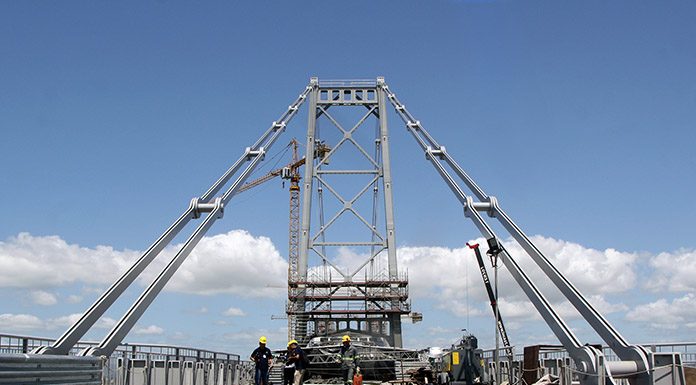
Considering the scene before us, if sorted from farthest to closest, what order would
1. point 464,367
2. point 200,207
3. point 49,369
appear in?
1. point 464,367
2. point 200,207
3. point 49,369

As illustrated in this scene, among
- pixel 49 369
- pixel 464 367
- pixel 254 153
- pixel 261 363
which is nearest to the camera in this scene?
pixel 49 369

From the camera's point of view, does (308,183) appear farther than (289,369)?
Yes

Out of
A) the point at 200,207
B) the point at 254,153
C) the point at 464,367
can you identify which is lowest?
the point at 464,367

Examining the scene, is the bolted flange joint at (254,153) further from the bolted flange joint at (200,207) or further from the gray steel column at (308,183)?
the gray steel column at (308,183)

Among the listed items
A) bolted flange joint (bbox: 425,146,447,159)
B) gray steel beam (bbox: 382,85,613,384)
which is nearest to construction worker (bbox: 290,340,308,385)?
gray steel beam (bbox: 382,85,613,384)

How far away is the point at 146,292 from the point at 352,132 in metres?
36.5

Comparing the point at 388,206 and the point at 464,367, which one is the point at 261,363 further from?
the point at 388,206

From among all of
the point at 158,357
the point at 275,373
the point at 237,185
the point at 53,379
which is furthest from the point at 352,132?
the point at 53,379

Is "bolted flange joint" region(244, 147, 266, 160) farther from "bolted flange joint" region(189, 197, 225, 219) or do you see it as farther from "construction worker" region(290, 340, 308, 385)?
"construction worker" region(290, 340, 308, 385)

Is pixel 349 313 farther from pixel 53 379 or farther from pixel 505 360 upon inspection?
pixel 53 379

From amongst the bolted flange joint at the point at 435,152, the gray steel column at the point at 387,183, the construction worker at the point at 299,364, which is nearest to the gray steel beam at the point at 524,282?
the bolted flange joint at the point at 435,152

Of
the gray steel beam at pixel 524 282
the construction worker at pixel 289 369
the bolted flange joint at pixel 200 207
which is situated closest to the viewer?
the gray steel beam at pixel 524 282

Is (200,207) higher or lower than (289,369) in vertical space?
higher

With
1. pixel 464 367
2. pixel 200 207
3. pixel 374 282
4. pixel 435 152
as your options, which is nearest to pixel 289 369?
pixel 200 207
